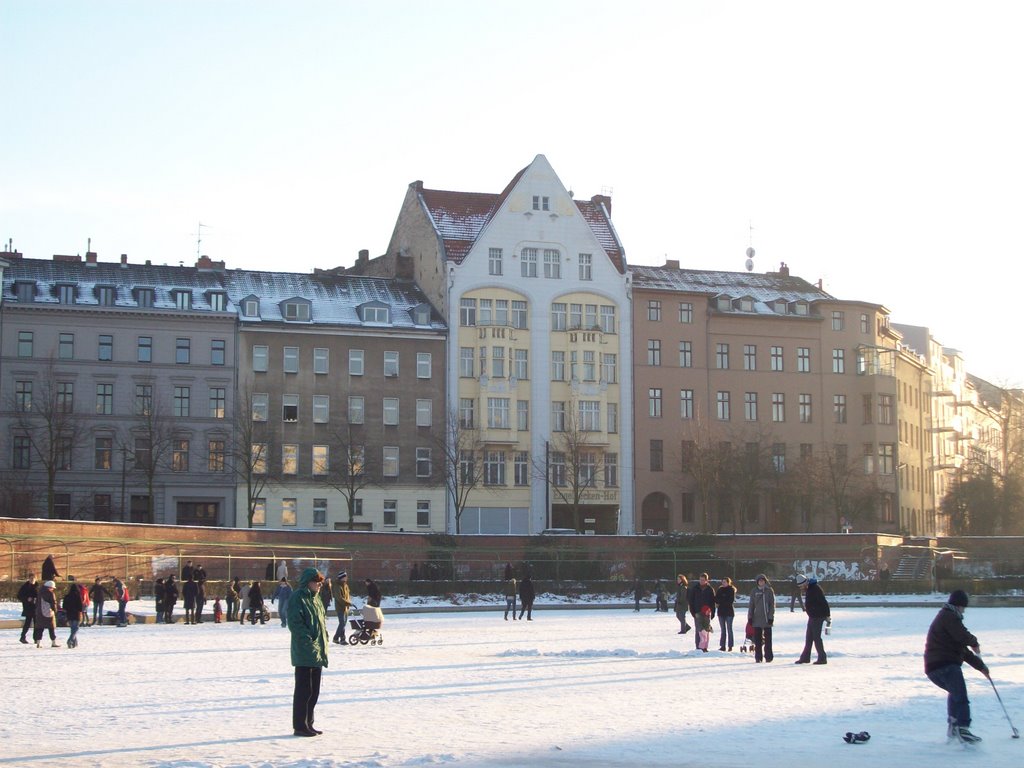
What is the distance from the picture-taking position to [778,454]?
3305 inches

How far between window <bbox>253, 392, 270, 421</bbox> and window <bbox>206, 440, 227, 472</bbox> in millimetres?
2502

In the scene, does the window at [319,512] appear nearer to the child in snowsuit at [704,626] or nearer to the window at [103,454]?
the window at [103,454]

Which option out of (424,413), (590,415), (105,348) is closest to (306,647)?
(105,348)

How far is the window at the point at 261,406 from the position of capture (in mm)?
75375

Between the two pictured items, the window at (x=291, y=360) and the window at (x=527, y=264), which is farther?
the window at (x=527, y=264)

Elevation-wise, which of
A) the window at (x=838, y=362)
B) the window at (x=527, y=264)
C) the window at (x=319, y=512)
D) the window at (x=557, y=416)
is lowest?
the window at (x=319, y=512)

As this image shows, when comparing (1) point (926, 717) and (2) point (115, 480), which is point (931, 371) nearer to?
(2) point (115, 480)

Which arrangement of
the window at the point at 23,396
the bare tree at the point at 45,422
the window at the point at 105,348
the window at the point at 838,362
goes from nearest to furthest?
the bare tree at the point at 45,422
the window at the point at 23,396
the window at the point at 105,348
the window at the point at 838,362

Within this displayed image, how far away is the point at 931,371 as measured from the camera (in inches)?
4158

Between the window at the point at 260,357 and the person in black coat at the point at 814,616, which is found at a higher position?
the window at the point at 260,357

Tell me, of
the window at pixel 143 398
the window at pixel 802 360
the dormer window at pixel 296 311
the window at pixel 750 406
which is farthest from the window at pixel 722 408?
the window at pixel 143 398

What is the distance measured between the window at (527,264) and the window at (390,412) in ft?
33.8

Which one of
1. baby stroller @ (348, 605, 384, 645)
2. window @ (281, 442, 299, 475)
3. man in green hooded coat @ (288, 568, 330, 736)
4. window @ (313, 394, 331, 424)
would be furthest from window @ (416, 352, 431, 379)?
man in green hooded coat @ (288, 568, 330, 736)

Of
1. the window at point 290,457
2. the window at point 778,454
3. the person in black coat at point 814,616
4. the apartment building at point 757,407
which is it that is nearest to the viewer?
the person in black coat at point 814,616
